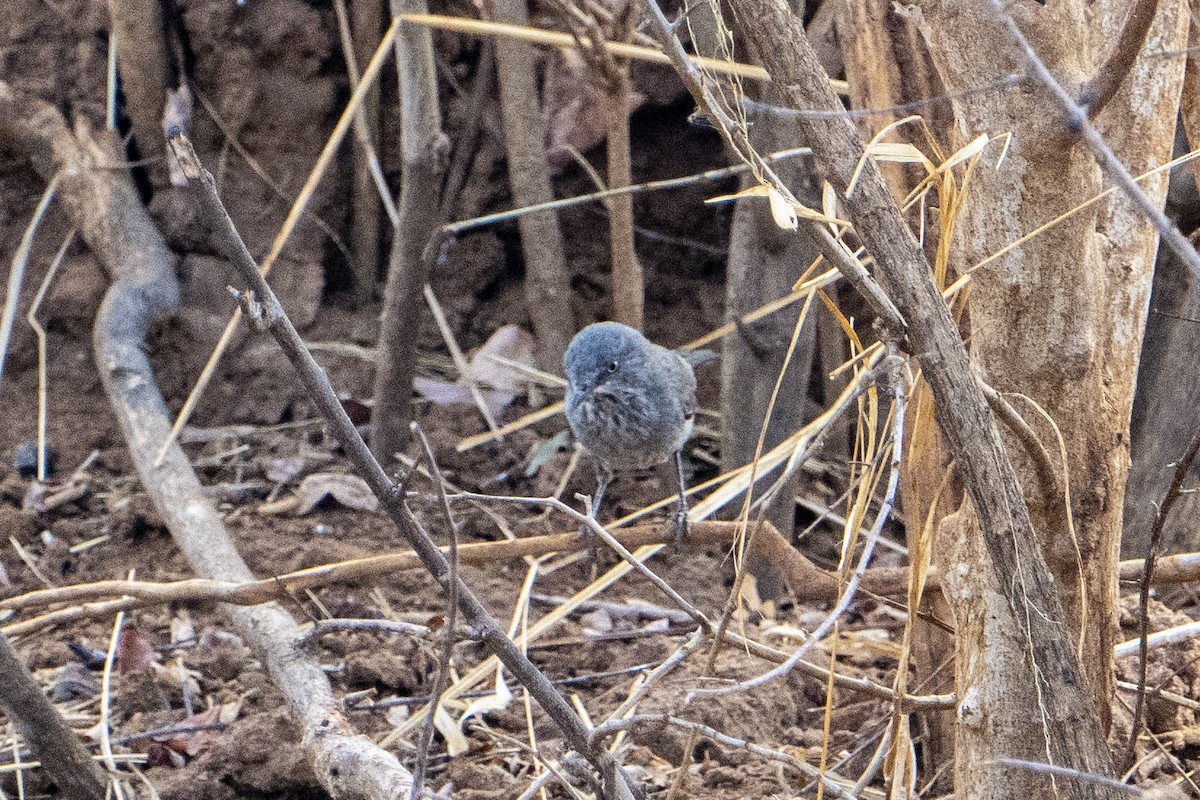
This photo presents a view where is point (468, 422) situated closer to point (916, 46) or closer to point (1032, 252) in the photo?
point (916, 46)

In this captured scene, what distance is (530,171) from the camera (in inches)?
197

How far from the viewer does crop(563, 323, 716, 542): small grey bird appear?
156 inches

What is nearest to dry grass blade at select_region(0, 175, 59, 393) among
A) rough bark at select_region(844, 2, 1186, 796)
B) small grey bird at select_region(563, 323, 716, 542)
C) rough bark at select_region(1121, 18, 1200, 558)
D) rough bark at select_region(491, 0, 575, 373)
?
rough bark at select_region(491, 0, 575, 373)

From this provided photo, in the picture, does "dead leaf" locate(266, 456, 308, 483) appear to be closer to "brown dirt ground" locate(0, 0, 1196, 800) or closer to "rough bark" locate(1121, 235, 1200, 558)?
"brown dirt ground" locate(0, 0, 1196, 800)

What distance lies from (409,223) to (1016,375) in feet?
8.76

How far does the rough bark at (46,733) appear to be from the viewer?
251 centimetres

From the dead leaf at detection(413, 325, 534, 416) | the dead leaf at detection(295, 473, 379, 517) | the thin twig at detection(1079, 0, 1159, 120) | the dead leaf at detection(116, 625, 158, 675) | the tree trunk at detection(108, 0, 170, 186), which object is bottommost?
the dead leaf at detection(116, 625, 158, 675)

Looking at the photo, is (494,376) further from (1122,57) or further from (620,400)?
(1122,57)

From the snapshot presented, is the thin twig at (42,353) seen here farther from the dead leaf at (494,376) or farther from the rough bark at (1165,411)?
the rough bark at (1165,411)

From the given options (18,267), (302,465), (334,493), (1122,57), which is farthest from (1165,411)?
(18,267)

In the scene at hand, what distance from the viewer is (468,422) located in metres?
5.12

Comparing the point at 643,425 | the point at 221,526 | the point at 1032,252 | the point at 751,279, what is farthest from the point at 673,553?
the point at 1032,252

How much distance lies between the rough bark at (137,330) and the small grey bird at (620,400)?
1.22 metres

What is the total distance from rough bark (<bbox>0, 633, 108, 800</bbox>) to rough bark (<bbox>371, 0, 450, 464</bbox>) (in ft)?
6.74
